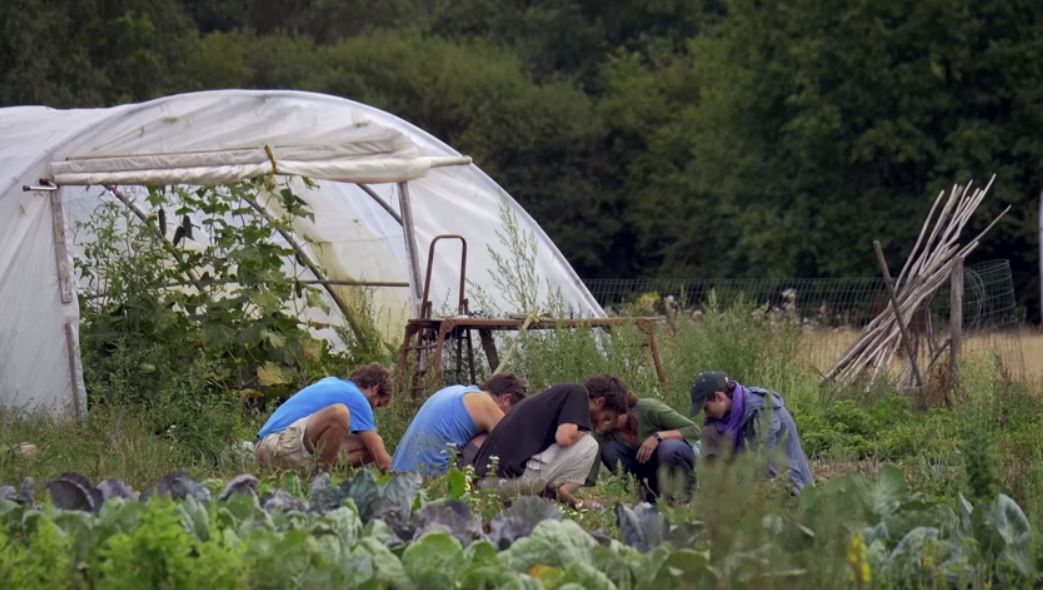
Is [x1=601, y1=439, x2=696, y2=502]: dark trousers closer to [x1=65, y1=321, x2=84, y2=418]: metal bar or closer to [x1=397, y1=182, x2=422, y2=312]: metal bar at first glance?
[x1=65, y1=321, x2=84, y2=418]: metal bar

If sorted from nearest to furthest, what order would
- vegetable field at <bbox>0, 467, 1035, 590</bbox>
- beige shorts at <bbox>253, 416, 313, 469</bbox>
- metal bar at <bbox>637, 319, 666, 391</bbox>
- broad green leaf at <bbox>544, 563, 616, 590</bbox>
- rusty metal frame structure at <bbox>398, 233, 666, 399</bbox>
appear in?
vegetable field at <bbox>0, 467, 1035, 590</bbox> < broad green leaf at <bbox>544, 563, 616, 590</bbox> < beige shorts at <bbox>253, 416, 313, 469</bbox> < metal bar at <bbox>637, 319, 666, 391</bbox> < rusty metal frame structure at <bbox>398, 233, 666, 399</bbox>

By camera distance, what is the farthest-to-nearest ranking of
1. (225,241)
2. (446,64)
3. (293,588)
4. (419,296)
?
(446,64)
(419,296)
(225,241)
(293,588)

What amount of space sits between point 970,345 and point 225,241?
242 inches

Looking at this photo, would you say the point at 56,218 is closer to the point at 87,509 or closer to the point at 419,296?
the point at 419,296

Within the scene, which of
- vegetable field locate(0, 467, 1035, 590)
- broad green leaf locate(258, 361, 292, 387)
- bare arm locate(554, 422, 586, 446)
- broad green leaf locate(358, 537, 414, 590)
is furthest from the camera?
broad green leaf locate(258, 361, 292, 387)

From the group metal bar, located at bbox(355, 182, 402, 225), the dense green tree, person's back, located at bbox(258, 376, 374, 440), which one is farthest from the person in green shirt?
the dense green tree

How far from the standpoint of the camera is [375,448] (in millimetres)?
8914

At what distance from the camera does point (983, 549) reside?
532 centimetres

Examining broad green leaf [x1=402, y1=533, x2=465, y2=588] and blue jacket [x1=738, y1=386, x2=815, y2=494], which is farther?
blue jacket [x1=738, y1=386, x2=815, y2=494]

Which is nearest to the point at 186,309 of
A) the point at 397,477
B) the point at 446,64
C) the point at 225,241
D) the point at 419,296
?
the point at 225,241

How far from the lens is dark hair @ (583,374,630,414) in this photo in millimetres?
8484

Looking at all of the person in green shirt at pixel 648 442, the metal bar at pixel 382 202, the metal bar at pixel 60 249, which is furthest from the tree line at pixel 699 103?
the person in green shirt at pixel 648 442

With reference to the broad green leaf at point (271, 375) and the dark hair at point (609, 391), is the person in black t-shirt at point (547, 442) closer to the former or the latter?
the dark hair at point (609, 391)

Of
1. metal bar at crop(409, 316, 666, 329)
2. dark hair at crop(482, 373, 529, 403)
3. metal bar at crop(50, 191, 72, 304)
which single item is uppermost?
metal bar at crop(50, 191, 72, 304)
